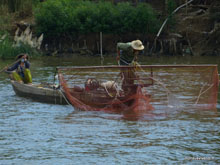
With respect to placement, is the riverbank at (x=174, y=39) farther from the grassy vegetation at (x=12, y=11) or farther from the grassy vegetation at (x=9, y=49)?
the grassy vegetation at (x=9, y=49)

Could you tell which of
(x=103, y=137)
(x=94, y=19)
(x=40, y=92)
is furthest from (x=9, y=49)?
(x=103, y=137)

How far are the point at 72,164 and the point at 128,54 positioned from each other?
5289mm

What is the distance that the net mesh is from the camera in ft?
45.0

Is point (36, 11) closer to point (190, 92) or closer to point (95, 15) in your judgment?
point (95, 15)

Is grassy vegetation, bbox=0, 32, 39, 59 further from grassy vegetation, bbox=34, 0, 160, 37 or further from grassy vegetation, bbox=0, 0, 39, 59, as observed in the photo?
grassy vegetation, bbox=34, 0, 160, 37

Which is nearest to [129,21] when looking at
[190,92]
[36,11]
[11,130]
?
[36,11]

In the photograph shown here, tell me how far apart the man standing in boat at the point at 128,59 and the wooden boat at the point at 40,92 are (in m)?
2.47

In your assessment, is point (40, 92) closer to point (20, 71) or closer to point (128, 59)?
point (20, 71)

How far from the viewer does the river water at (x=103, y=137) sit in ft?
32.8

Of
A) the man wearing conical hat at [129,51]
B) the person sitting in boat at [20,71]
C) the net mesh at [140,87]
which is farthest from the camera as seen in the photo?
the person sitting in boat at [20,71]

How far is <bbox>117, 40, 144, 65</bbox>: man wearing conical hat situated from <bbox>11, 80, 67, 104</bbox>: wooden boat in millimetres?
2422

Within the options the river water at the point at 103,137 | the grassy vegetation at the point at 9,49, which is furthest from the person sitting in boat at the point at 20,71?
the grassy vegetation at the point at 9,49

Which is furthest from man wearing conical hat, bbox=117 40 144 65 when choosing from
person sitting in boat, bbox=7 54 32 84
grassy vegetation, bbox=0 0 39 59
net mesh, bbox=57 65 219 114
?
grassy vegetation, bbox=0 0 39 59

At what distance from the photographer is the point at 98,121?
1331cm
